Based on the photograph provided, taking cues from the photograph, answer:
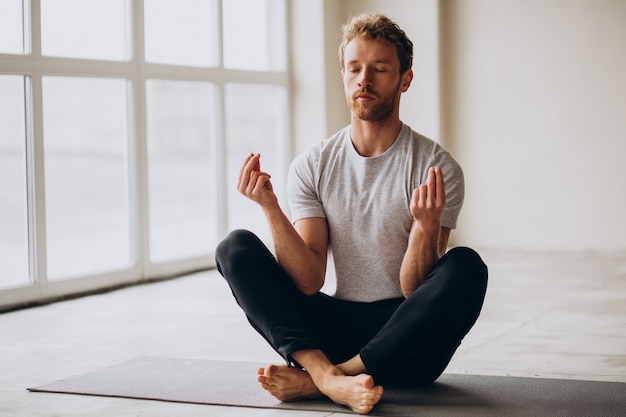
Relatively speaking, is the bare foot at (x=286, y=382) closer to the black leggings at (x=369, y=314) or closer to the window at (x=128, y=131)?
the black leggings at (x=369, y=314)

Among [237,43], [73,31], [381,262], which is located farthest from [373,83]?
[237,43]

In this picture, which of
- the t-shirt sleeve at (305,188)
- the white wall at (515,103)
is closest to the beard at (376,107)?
the t-shirt sleeve at (305,188)

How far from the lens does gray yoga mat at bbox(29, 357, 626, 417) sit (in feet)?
9.25

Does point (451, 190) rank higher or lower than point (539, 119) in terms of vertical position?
lower

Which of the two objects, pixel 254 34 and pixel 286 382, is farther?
pixel 254 34

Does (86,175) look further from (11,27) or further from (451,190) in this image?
(451,190)

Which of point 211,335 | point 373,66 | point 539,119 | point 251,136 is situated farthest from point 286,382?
point 539,119

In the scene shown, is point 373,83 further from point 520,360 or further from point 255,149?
point 255,149

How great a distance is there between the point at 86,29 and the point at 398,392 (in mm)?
3322

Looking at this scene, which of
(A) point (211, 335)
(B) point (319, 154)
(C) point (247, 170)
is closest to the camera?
(C) point (247, 170)

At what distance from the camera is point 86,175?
556cm

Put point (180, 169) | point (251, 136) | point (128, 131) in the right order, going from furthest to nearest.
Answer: point (251, 136) < point (180, 169) < point (128, 131)

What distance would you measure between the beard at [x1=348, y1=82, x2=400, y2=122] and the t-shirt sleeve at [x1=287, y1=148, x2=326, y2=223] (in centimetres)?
21

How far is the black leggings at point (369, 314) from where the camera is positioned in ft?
9.02
